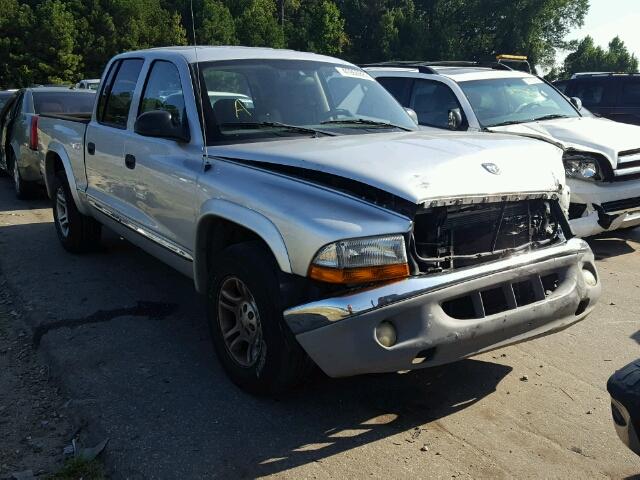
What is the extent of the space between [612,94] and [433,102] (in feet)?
19.8

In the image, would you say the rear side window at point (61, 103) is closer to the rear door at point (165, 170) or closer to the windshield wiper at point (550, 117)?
the rear door at point (165, 170)

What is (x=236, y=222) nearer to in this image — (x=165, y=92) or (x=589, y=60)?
(x=165, y=92)

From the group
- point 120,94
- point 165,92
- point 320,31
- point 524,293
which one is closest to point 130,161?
point 165,92

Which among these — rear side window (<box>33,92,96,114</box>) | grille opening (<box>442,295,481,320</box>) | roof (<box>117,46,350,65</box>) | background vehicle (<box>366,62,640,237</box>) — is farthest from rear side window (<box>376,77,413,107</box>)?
grille opening (<box>442,295,481,320</box>)

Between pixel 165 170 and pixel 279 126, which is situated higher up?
pixel 279 126

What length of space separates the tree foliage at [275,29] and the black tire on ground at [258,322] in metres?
30.5

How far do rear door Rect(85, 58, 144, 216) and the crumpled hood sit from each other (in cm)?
142

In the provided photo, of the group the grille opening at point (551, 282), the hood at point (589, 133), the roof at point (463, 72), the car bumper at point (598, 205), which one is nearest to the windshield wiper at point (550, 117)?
the hood at point (589, 133)

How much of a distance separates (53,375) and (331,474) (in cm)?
199

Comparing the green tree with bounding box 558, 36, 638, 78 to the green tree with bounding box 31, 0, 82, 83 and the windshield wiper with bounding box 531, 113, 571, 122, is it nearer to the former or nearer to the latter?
the green tree with bounding box 31, 0, 82, 83


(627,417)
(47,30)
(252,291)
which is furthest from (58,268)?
(47,30)

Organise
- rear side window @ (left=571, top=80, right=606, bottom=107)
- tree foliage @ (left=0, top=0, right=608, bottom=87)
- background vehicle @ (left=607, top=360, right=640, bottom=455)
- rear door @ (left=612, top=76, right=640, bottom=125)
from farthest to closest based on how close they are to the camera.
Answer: tree foliage @ (left=0, top=0, right=608, bottom=87) < rear side window @ (left=571, top=80, right=606, bottom=107) < rear door @ (left=612, top=76, right=640, bottom=125) < background vehicle @ (left=607, top=360, right=640, bottom=455)

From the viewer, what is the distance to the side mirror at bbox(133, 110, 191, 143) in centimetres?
412

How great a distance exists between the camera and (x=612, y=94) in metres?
12.5
